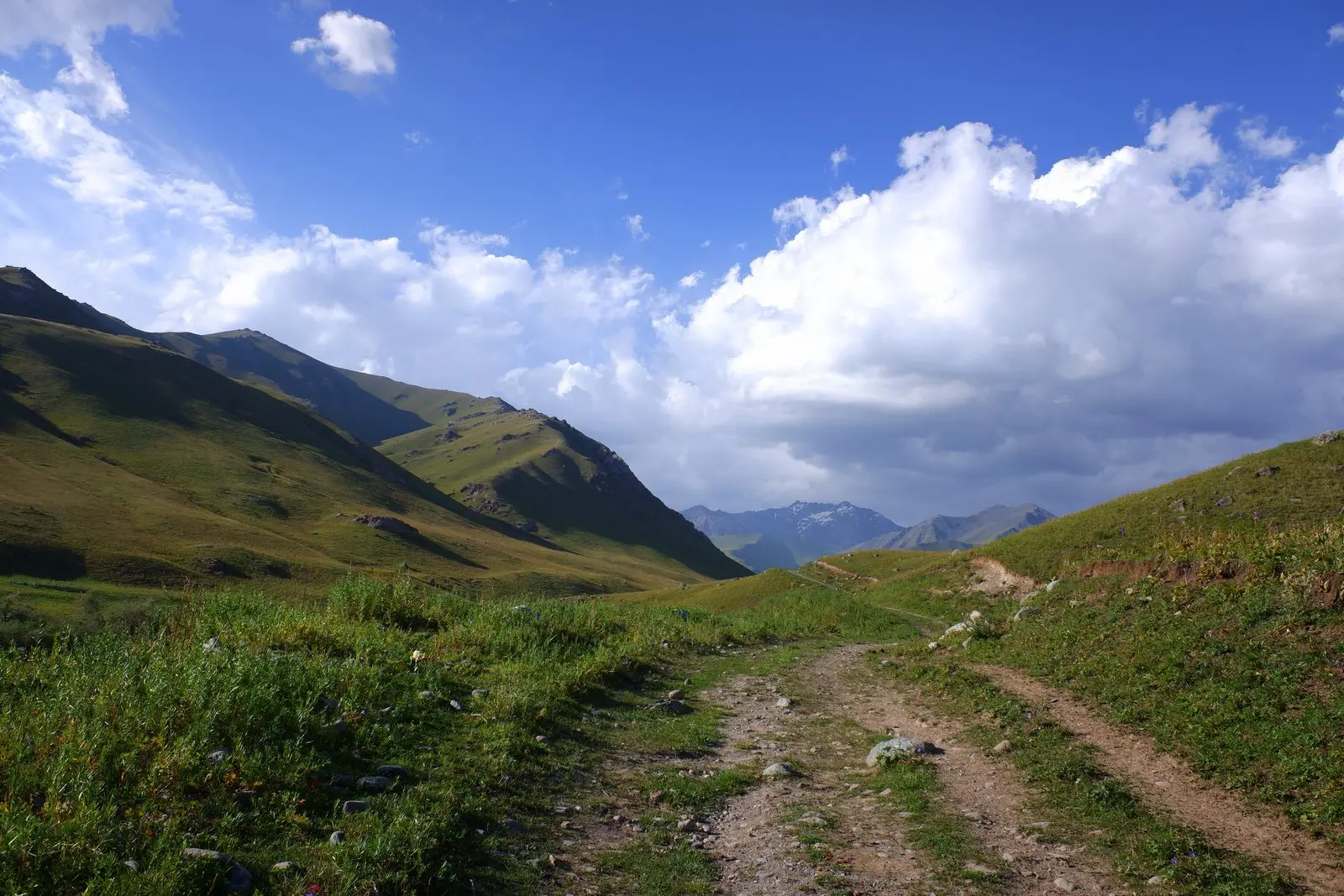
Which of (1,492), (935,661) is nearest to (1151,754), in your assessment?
(935,661)

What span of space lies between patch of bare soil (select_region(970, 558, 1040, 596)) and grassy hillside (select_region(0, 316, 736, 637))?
63505mm

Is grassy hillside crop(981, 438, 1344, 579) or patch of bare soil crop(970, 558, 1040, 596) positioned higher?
grassy hillside crop(981, 438, 1344, 579)

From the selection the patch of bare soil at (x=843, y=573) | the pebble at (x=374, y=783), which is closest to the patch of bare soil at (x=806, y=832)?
the pebble at (x=374, y=783)

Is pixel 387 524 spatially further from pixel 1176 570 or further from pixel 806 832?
pixel 806 832

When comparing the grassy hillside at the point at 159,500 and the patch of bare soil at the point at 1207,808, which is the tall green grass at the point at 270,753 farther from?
the grassy hillside at the point at 159,500

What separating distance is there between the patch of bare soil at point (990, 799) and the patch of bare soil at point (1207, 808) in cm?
170

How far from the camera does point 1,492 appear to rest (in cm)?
10706

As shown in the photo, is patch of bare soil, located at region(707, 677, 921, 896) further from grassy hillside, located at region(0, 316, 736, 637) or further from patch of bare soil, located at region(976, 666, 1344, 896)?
grassy hillside, located at region(0, 316, 736, 637)

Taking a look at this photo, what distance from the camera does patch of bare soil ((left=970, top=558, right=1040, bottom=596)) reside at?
36.3m

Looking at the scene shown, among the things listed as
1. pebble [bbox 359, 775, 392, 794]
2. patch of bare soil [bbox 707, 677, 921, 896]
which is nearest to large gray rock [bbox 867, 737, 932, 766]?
patch of bare soil [bbox 707, 677, 921, 896]

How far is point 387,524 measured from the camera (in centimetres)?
15900

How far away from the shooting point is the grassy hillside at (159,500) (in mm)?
95250

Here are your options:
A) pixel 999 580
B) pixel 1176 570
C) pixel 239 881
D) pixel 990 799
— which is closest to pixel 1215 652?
pixel 990 799

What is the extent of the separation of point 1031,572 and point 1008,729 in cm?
2621
